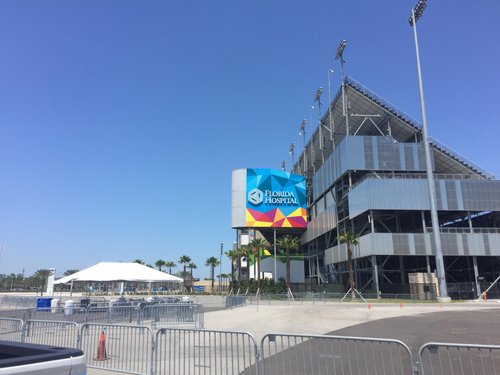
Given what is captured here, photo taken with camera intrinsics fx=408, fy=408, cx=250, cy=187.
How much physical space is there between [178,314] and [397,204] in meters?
41.7

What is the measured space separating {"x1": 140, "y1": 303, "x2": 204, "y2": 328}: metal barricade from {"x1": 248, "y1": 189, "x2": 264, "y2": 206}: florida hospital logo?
60.8 metres

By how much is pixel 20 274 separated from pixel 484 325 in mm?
172597

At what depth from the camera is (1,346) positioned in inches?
141

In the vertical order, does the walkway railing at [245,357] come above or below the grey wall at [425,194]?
below

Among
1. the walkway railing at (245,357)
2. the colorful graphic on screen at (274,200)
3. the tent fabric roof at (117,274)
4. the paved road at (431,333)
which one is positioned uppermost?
the colorful graphic on screen at (274,200)

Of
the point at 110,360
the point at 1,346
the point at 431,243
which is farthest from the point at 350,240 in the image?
the point at 1,346

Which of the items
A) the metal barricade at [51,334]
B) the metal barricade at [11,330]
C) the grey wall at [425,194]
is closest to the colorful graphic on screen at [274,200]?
the grey wall at [425,194]

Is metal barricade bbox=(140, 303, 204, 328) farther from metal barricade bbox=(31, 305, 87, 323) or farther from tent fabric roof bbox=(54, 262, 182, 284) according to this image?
tent fabric roof bbox=(54, 262, 182, 284)

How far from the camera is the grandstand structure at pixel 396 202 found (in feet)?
172

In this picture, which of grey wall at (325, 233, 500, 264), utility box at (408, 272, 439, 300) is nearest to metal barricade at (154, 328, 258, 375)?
utility box at (408, 272, 439, 300)

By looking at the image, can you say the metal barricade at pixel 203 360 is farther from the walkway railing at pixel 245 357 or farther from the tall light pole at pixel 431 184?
the tall light pole at pixel 431 184

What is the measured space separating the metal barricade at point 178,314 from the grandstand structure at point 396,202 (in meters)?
37.4

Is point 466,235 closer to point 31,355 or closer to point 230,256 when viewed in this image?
point 230,256

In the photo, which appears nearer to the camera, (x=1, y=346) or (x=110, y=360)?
(x=1, y=346)
